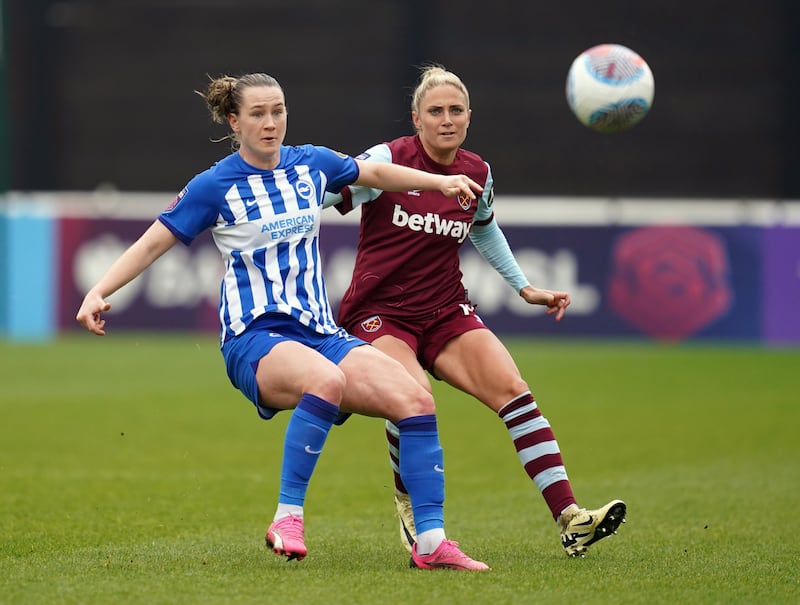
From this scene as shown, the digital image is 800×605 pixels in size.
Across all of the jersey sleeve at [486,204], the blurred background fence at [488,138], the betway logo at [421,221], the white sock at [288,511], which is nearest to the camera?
the white sock at [288,511]

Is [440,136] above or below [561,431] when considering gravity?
above

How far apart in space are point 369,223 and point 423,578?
5.73 ft

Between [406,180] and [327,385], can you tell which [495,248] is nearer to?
[406,180]

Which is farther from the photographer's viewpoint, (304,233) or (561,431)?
(561,431)

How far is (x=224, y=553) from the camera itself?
5.72m

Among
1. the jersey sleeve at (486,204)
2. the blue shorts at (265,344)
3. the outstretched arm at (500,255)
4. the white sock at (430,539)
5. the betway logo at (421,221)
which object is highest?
the jersey sleeve at (486,204)

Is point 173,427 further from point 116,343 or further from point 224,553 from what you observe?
point 116,343

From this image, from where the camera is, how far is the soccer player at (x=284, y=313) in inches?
204

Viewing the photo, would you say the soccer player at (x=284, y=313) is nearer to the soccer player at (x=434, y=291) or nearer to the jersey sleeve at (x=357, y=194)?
the jersey sleeve at (x=357, y=194)

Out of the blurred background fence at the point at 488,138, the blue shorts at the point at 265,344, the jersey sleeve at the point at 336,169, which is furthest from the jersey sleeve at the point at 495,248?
the blurred background fence at the point at 488,138

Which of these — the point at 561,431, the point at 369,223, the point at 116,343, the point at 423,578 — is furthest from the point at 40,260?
the point at 423,578

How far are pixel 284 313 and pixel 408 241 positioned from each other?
92 centimetres

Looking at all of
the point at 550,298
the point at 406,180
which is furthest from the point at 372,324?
the point at 550,298

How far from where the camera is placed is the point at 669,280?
53.9 ft
